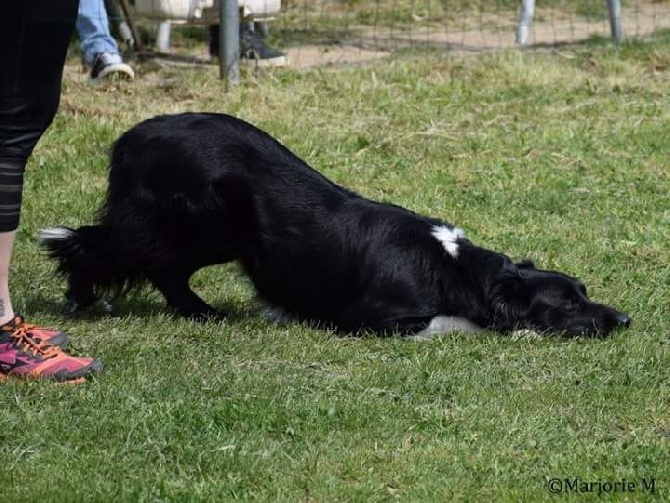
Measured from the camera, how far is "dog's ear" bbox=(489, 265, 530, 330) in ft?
18.2

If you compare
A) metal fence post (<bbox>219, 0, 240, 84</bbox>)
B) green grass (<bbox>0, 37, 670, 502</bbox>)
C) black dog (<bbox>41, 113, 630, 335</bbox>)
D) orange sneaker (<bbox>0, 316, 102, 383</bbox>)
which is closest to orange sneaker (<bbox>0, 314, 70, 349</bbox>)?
orange sneaker (<bbox>0, 316, 102, 383</bbox>)

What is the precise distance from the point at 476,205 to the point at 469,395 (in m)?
3.08

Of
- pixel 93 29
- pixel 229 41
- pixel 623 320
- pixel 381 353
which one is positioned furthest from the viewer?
pixel 229 41

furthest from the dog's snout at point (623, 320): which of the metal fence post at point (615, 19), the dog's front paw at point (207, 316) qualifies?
the metal fence post at point (615, 19)

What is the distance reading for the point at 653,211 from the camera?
7.49m

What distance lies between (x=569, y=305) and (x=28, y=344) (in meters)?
2.31

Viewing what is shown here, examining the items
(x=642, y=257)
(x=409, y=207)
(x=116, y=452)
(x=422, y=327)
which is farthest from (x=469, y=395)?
(x=409, y=207)

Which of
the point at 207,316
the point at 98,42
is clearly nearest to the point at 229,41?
the point at 98,42

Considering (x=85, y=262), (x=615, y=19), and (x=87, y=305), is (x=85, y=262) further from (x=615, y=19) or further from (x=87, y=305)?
(x=615, y=19)

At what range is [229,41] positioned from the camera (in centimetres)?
926

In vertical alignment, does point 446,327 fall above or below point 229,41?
below

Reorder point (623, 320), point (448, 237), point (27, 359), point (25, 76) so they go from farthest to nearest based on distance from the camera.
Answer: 1. point (448, 237)
2. point (623, 320)
3. point (27, 359)
4. point (25, 76)

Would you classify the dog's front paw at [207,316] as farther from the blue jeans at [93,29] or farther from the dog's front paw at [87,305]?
the blue jeans at [93,29]

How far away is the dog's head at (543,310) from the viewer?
217 inches
